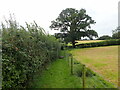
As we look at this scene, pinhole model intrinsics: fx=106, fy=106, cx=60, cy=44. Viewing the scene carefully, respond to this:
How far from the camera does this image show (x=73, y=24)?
886 inches

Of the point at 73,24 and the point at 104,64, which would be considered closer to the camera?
the point at 104,64

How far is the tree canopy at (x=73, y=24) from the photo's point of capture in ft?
72.4

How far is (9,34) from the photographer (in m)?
1.99

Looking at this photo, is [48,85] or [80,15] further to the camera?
[80,15]

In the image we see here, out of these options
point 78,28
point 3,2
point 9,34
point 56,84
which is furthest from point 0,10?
point 78,28

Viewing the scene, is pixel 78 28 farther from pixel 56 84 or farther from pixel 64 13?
pixel 56 84

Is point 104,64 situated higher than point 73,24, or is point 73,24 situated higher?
point 73,24

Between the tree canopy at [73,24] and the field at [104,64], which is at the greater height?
the tree canopy at [73,24]

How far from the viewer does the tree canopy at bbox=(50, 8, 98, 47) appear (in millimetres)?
22062

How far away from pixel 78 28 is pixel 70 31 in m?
1.83

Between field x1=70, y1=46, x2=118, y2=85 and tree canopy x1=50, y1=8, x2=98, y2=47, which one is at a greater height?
tree canopy x1=50, y1=8, x2=98, y2=47

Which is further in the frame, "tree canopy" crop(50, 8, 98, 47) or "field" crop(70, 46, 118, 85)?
"tree canopy" crop(50, 8, 98, 47)

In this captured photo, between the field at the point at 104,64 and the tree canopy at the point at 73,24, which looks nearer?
the field at the point at 104,64

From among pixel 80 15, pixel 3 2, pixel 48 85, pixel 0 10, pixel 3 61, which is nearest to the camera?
pixel 3 61
